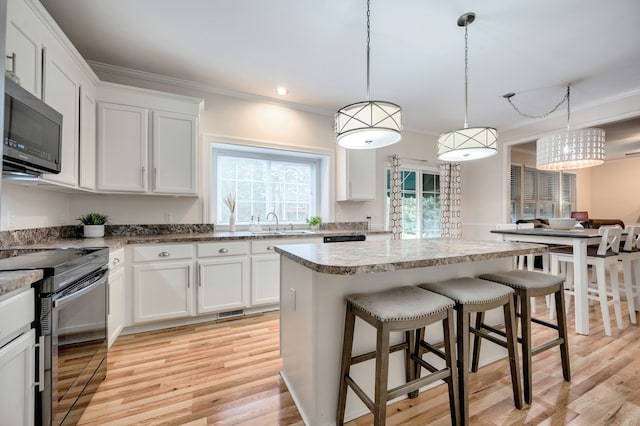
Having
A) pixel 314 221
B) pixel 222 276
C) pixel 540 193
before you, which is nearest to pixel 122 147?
pixel 222 276

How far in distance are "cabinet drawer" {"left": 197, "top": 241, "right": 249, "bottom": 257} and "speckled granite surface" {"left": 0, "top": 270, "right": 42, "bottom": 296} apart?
62.0 inches

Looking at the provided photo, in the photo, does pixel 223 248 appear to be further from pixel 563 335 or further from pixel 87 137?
pixel 563 335

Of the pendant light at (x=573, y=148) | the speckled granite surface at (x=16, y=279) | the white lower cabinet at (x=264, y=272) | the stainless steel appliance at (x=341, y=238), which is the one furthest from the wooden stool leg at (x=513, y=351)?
the pendant light at (x=573, y=148)

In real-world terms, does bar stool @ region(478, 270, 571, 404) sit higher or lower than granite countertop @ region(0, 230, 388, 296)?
lower

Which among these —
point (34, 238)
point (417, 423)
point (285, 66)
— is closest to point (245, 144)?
point (285, 66)

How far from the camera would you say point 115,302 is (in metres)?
2.19

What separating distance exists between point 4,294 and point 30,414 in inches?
21.3

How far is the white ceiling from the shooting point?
2.06 m

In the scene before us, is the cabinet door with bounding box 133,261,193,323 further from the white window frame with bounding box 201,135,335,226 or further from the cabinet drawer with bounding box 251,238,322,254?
the white window frame with bounding box 201,135,335,226

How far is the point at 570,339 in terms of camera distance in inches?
94.7

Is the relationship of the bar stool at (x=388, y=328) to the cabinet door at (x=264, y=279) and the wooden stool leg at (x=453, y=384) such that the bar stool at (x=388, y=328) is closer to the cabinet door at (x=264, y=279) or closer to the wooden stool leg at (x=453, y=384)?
the wooden stool leg at (x=453, y=384)

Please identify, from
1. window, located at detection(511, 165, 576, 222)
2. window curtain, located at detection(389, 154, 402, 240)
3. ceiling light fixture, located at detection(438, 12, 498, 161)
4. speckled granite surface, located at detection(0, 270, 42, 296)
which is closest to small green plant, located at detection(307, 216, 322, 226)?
window curtain, located at detection(389, 154, 402, 240)

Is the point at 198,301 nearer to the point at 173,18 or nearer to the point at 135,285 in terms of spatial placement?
the point at 135,285

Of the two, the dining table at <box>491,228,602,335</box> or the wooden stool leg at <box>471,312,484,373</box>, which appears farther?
the dining table at <box>491,228,602,335</box>
